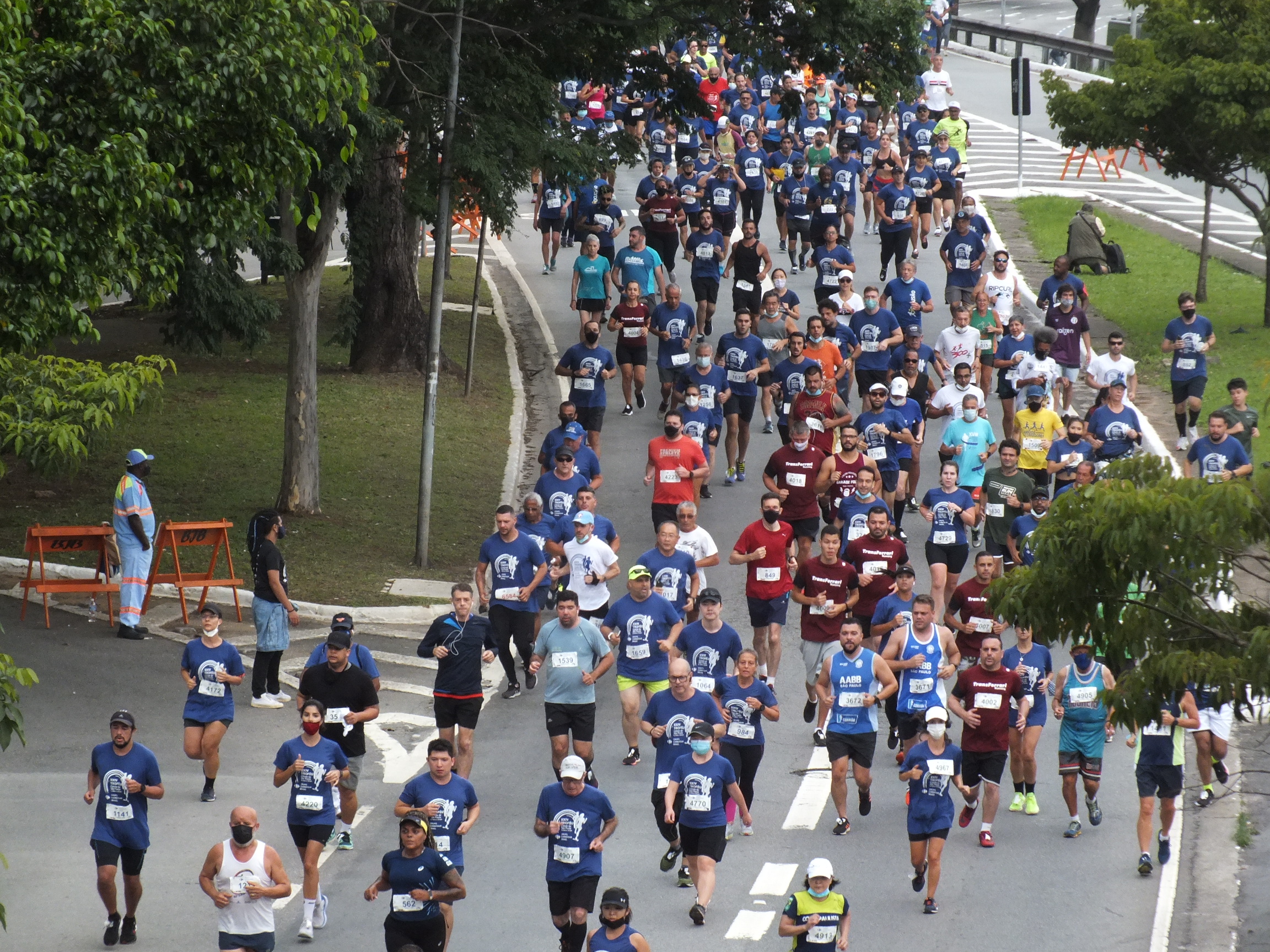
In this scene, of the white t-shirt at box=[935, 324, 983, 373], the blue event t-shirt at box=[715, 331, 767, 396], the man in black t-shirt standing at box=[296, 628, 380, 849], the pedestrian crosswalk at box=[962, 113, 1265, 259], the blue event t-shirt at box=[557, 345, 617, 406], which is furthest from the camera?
the pedestrian crosswalk at box=[962, 113, 1265, 259]

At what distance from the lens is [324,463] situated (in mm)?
22891

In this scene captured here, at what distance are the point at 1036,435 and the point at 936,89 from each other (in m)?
22.3

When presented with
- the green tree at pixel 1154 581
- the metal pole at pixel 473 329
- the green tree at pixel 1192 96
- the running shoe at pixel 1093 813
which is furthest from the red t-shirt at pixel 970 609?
the green tree at pixel 1192 96

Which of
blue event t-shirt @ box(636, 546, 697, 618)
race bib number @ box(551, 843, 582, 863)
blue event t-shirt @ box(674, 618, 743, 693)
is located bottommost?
race bib number @ box(551, 843, 582, 863)

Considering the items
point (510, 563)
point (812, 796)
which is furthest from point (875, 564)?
point (510, 563)

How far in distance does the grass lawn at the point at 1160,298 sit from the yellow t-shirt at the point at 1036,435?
150 inches

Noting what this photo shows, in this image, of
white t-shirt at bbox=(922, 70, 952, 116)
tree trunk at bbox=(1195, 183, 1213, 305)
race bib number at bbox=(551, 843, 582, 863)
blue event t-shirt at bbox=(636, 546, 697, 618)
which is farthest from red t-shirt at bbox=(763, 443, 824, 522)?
white t-shirt at bbox=(922, 70, 952, 116)

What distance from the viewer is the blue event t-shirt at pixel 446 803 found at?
11516mm

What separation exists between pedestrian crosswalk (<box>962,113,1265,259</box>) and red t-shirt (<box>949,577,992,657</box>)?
21.5 metres

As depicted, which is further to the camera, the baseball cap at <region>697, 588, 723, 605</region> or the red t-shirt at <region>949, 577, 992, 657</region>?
the red t-shirt at <region>949, 577, 992, 657</region>

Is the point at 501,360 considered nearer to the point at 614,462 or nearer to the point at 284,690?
the point at 614,462

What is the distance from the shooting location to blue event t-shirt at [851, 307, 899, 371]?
22406 millimetres

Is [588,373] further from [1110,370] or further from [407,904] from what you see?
[407,904]

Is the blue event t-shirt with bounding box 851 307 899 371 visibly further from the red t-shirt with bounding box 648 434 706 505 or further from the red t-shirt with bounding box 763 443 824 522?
the red t-shirt with bounding box 648 434 706 505
